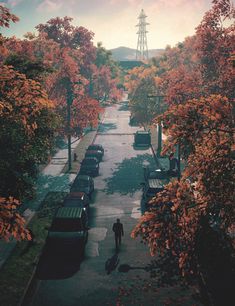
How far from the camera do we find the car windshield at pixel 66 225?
1695 cm

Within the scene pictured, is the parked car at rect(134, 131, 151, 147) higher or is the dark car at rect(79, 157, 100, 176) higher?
the parked car at rect(134, 131, 151, 147)

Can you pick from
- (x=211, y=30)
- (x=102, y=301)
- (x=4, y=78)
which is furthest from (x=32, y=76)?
(x=211, y=30)

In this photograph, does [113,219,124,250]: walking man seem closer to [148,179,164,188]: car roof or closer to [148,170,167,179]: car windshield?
[148,179,164,188]: car roof

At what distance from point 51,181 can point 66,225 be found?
37.4ft

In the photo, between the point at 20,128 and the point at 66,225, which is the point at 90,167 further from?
the point at 20,128

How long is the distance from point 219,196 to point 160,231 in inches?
60.5

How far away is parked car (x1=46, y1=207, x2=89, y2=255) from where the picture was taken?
16212 mm

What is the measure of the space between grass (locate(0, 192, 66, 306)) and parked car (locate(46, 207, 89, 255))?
0.97 m

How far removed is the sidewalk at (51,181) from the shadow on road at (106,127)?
12379 mm

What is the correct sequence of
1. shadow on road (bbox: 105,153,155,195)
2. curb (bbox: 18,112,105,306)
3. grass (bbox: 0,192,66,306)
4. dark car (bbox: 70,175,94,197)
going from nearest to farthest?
curb (bbox: 18,112,105,306)
grass (bbox: 0,192,66,306)
dark car (bbox: 70,175,94,197)
shadow on road (bbox: 105,153,155,195)

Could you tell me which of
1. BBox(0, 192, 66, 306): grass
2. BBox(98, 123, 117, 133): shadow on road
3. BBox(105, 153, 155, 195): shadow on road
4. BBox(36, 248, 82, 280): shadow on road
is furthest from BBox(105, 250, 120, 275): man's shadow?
BBox(98, 123, 117, 133): shadow on road

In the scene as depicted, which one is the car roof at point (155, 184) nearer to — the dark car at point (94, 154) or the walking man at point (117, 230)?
the walking man at point (117, 230)

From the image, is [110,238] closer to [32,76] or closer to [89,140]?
[32,76]

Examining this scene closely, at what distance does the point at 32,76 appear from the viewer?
16953 millimetres
